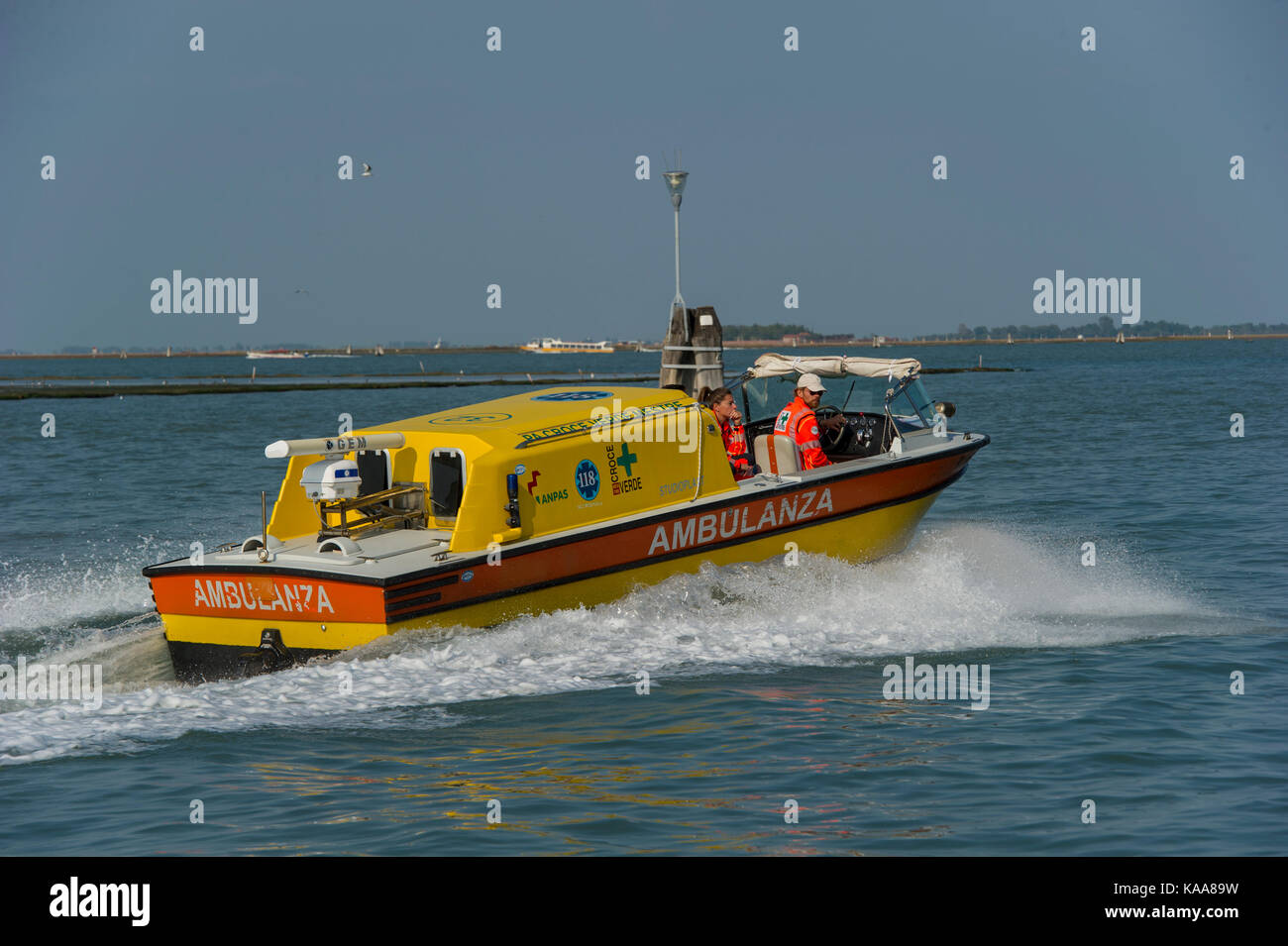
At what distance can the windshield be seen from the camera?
44.6ft

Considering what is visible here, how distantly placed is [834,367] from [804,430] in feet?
5.76

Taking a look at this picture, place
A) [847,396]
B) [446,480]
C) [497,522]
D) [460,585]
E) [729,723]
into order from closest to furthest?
1. [729,723]
2. [460,585]
3. [497,522]
4. [446,480]
5. [847,396]

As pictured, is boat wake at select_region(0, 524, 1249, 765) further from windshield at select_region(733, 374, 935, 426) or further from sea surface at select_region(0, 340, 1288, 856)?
windshield at select_region(733, 374, 935, 426)

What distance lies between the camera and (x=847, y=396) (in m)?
13.7

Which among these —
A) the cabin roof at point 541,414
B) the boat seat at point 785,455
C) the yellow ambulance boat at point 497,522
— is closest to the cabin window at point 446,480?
the yellow ambulance boat at point 497,522

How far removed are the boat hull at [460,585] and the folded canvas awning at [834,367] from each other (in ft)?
7.13

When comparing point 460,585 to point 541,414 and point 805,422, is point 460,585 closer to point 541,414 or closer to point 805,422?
point 541,414

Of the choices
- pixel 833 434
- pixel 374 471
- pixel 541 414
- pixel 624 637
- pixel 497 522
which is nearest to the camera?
pixel 497 522

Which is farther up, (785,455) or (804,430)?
(804,430)

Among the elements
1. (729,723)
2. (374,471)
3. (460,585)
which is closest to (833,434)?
(374,471)

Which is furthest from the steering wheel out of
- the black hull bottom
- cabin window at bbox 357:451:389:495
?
the black hull bottom

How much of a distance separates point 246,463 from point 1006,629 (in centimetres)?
2138

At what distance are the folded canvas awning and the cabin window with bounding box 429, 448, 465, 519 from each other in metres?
4.51
